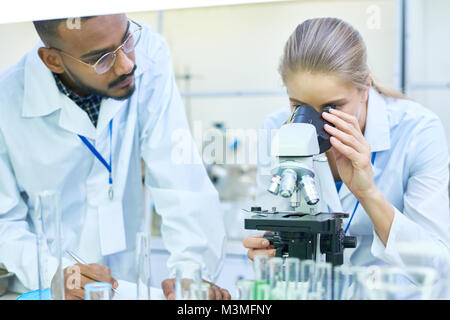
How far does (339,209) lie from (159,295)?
0.63m

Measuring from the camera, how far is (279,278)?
1103 millimetres

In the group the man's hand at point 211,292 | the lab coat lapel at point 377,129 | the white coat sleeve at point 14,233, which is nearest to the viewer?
the man's hand at point 211,292

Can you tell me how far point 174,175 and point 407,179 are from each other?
2.94ft

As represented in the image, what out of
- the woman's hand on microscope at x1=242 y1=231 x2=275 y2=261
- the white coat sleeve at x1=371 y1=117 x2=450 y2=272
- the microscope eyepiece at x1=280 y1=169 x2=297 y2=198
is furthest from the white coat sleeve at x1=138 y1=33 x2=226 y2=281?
the microscope eyepiece at x1=280 y1=169 x2=297 y2=198

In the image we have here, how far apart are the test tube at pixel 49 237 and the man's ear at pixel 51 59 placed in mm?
769

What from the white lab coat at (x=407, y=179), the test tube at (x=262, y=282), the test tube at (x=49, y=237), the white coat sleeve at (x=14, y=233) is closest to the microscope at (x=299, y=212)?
the test tube at (x=262, y=282)

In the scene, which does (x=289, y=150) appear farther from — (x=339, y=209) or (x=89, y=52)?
(x=89, y=52)

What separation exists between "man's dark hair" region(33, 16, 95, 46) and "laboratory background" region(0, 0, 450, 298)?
5 cm

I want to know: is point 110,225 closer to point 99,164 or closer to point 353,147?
point 99,164

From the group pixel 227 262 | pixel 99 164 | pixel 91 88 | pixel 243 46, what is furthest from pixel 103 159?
pixel 243 46

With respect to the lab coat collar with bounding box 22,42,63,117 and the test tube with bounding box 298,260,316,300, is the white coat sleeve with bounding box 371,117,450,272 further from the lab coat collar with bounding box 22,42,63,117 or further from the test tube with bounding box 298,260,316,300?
the lab coat collar with bounding box 22,42,63,117

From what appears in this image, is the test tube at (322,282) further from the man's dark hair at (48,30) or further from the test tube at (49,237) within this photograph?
the man's dark hair at (48,30)

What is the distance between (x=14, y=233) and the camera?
181 cm

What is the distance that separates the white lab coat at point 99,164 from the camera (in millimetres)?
1850
